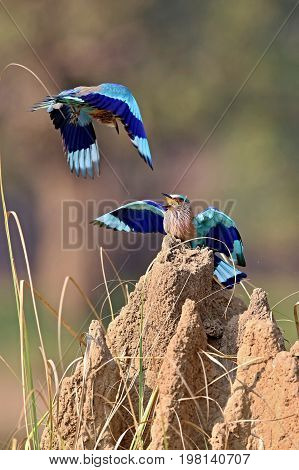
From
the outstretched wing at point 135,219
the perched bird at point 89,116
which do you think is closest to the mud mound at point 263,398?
the outstretched wing at point 135,219

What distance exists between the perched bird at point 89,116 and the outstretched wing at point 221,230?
0.60 metres

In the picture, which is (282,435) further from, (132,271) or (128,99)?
A: (132,271)

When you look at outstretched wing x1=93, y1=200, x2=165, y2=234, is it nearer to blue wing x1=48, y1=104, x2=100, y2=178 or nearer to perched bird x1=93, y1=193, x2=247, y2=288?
perched bird x1=93, y1=193, x2=247, y2=288

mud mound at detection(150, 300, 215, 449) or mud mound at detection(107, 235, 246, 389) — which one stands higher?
mud mound at detection(107, 235, 246, 389)

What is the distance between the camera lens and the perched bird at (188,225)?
393cm

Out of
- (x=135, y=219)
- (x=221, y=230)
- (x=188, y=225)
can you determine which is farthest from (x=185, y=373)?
(x=135, y=219)

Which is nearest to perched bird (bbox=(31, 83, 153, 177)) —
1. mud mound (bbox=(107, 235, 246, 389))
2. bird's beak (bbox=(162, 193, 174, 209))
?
bird's beak (bbox=(162, 193, 174, 209))

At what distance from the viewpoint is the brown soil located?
296 cm

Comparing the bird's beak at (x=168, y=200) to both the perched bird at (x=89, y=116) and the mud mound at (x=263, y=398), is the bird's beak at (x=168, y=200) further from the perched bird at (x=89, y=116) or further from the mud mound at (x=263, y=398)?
the mud mound at (x=263, y=398)

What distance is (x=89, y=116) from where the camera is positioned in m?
5.18

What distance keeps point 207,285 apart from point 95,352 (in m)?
0.52

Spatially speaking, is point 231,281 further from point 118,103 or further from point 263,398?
point 118,103

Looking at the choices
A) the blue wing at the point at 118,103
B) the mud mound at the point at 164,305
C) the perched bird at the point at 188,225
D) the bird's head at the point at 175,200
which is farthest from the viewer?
the blue wing at the point at 118,103

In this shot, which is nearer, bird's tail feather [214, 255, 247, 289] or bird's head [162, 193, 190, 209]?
bird's tail feather [214, 255, 247, 289]
